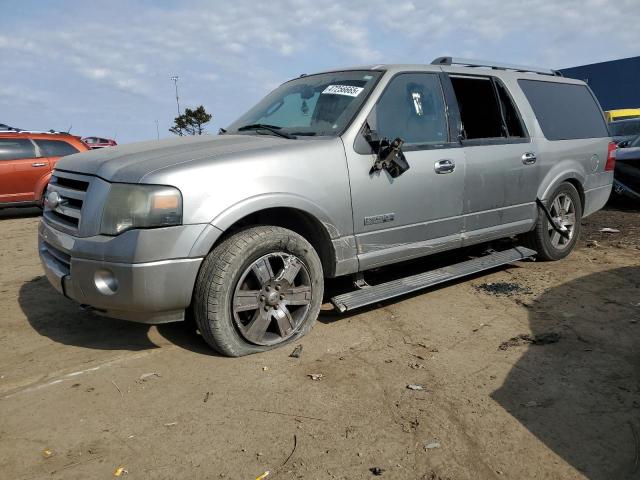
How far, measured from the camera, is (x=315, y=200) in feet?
11.5

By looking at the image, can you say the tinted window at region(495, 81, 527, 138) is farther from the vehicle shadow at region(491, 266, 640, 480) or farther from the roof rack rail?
the vehicle shadow at region(491, 266, 640, 480)

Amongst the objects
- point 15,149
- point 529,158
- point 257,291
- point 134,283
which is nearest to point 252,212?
point 257,291

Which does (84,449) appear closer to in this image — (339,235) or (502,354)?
(339,235)

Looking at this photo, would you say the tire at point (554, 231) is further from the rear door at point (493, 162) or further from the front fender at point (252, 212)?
the front fender at point (252, 212)

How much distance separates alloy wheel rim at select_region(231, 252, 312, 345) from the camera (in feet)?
10.8

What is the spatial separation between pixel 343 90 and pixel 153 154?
158cm

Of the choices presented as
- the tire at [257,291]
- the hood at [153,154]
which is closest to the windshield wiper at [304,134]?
the hood at [153,154]

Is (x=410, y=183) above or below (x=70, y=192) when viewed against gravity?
below

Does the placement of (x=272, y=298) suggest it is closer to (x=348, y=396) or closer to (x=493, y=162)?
(x=348, y=396)

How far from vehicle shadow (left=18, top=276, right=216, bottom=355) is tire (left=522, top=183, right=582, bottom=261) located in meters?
3.57

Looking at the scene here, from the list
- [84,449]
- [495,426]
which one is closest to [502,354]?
[495,426]

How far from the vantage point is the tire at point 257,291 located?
3139 millimetres

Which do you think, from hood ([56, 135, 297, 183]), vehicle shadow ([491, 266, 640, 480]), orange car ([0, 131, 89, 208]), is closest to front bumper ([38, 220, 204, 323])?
hood ([56, 135, 297, 183])

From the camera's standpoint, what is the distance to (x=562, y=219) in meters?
5.59
